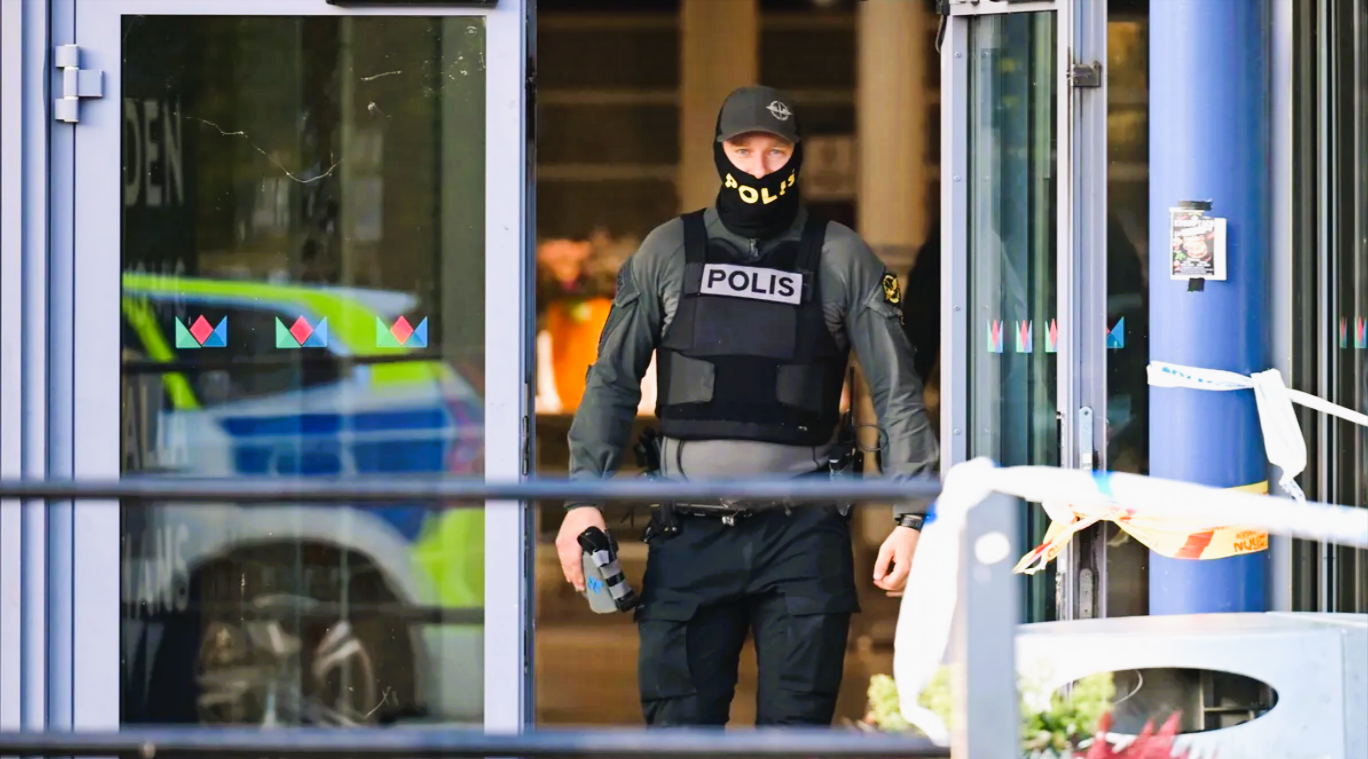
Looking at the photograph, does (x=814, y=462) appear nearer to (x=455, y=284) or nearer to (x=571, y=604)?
(x=455, y=284)

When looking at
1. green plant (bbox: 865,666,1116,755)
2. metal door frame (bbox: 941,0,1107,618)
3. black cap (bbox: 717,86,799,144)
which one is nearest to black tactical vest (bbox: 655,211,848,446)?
black cap (bbox: 717,86,799,144)

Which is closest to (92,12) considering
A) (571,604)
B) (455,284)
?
(455,284)

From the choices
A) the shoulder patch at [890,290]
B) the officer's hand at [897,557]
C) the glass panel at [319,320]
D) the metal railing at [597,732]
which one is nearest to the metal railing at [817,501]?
the metal railing at [597,732]

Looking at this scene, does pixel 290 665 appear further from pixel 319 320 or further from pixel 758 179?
pixel 758 179

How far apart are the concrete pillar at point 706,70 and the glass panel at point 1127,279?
5043 millimetres

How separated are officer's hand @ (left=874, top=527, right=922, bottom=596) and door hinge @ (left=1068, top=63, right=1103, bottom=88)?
1.25 metres

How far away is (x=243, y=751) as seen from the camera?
2.76 m

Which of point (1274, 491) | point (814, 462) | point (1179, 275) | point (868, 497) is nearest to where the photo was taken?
point (868, 497)

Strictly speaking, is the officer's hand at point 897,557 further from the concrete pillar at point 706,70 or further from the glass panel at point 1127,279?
the concrete pillar at point 706,70

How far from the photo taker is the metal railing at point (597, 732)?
241 centimetres

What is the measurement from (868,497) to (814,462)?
7.38ft

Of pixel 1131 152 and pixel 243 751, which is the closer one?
pixel 243 751

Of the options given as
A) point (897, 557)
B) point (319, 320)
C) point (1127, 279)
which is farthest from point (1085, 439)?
point (319, 320)

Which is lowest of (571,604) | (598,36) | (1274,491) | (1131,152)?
(571,604)
